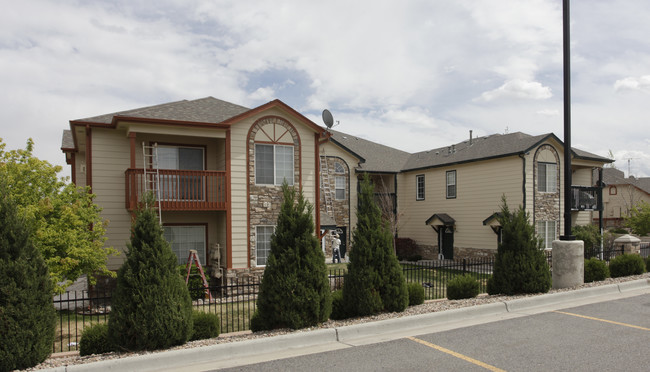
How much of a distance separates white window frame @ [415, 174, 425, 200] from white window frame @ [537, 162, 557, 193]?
7.03 m

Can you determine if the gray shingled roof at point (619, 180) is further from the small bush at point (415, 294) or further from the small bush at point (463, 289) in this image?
the small bush at point (415, 294)

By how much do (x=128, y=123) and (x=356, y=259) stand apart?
9.53m

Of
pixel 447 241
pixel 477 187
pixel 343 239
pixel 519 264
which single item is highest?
pixel 477 187

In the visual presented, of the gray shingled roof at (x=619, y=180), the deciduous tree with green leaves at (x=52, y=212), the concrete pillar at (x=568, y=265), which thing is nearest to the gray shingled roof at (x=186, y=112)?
the deciduous tree with green leaves at (x=52, y=212)

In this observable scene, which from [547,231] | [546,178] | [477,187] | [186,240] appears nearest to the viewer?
[186,240]

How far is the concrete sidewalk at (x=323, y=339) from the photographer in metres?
6.58

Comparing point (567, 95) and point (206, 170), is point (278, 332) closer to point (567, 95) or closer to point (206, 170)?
point (567, 95)

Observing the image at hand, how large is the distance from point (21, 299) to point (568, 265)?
1164 cm

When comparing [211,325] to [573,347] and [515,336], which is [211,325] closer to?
[515,336]

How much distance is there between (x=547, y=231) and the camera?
2445 centimetres

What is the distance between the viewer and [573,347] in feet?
23.2

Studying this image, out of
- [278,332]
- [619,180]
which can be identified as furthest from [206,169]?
[619,180]

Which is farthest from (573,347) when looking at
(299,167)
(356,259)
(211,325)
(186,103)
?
(186,103)

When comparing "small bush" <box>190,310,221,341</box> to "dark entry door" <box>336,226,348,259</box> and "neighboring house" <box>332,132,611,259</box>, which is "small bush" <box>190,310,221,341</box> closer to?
"neighboring house" <box>332,132,611,259</box>
